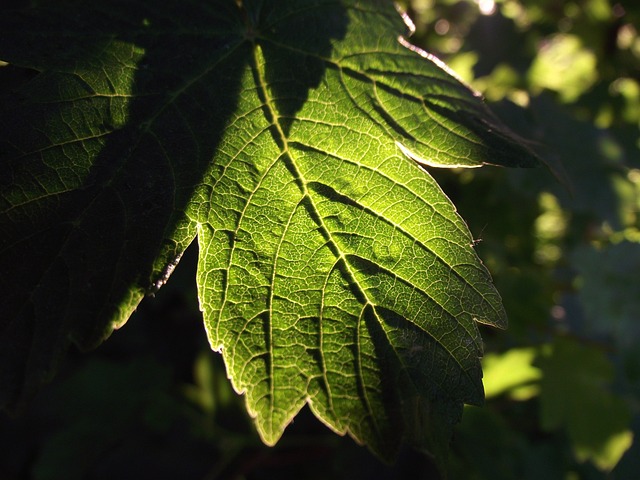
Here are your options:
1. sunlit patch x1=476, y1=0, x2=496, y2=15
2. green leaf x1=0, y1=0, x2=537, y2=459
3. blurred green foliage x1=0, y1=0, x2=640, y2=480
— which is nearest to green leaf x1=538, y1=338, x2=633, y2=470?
blurred green foliage x1=0, y1=0, x2=640, y2=480

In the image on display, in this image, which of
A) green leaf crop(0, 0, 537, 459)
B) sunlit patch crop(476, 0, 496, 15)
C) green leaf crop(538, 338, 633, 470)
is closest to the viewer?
green leaf crop(0, 0, 537, 459)

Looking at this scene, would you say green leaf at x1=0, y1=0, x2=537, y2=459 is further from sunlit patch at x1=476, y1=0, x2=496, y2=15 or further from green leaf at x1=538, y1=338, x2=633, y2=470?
sunlit patch at x1=476, y1=0, x2=496, y2=15

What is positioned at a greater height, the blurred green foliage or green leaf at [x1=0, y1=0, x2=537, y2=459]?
green leaf at [x1=0, y1=0, x2=537, y2=459]

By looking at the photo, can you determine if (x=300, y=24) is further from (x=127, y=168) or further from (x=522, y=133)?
(x=522, y=133)

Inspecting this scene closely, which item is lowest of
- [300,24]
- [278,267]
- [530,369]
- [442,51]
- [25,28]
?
[530,369]

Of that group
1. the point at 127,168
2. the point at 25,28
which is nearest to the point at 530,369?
the point at 127,168

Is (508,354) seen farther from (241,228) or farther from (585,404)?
(241,228)
